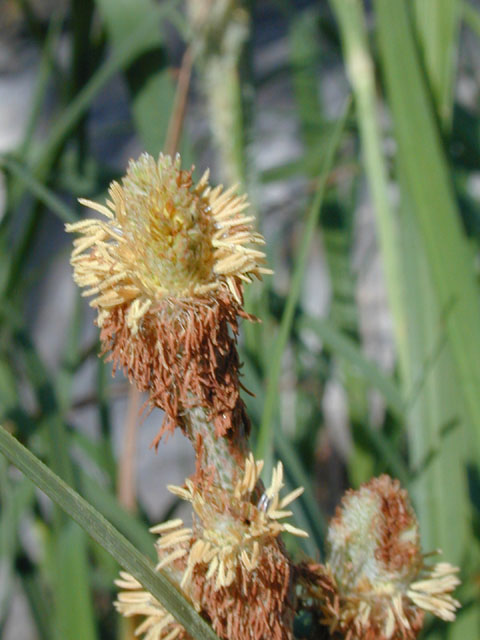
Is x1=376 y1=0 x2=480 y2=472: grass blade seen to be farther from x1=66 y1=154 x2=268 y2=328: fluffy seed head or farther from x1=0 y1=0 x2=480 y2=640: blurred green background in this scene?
x1=66 y1=154 x2=268 y2=328: fluffy seed head

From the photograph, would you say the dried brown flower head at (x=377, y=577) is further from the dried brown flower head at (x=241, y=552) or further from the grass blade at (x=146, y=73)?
the grass blade at (x=146, y=73)

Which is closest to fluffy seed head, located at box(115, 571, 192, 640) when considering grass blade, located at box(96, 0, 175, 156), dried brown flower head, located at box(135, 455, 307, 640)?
dried brown flower head, located at box(135, 455, 307, 640)

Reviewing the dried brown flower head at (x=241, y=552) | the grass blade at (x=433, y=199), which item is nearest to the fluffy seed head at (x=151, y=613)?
the dried brown flower head at (x=241, y=552)

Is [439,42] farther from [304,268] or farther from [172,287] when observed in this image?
[172,287]

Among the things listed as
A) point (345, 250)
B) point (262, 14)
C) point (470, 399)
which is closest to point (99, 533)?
point (470, 399)

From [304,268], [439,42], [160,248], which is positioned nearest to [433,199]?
[304,268]

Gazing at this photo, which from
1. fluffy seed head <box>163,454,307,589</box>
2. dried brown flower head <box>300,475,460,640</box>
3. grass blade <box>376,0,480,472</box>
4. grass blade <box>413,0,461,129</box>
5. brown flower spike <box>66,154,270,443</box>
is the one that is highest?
grass blade <box>413,0,461,129</box>

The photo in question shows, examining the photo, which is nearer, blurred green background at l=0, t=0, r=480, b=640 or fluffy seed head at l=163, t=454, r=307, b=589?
fluffy seed head at l=163, t=454, r=307, b=589
